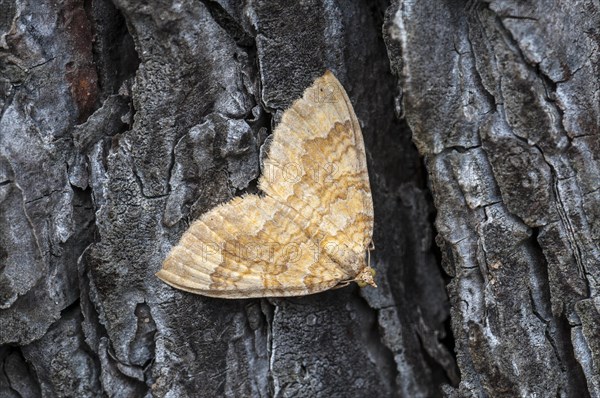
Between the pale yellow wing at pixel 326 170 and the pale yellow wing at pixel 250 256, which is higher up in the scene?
the pale yellow wing at pixel 326 170

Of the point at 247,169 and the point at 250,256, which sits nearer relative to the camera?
the point at 247,169

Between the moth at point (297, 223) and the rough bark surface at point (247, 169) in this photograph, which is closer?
the rough bark surface at point (247, 169)

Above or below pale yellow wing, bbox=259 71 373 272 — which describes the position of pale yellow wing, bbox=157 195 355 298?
below

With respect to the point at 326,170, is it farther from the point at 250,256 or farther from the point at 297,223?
the point at 250,256

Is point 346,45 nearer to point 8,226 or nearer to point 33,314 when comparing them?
point 8,226

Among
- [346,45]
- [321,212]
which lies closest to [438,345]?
[321,212]

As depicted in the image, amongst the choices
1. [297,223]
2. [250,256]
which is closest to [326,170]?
[297,223]

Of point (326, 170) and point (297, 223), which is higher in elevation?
point (326, 170)
